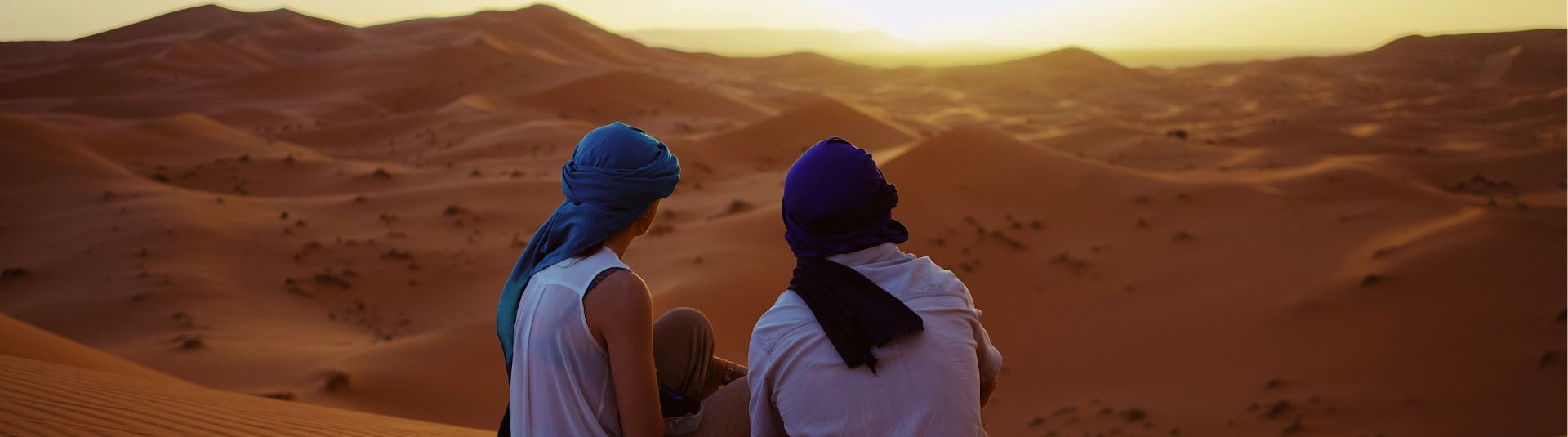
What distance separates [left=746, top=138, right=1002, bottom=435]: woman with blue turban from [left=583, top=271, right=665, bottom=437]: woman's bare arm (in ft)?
0.97

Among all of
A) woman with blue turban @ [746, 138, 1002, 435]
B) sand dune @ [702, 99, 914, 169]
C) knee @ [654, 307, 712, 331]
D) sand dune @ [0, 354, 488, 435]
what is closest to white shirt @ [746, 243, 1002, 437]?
woman with blue turban @ [746, 138, 1002, 435]

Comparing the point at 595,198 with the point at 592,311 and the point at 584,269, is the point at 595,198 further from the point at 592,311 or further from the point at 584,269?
the point at 592,311

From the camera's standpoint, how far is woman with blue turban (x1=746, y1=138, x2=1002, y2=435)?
99.8 inches

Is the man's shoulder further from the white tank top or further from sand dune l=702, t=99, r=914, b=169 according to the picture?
sand dune l=702, t=99, r=914, b=169

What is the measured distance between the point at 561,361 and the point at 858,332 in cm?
83

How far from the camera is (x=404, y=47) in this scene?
51.6 m

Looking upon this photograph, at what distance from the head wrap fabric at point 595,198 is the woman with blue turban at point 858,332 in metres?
0.43

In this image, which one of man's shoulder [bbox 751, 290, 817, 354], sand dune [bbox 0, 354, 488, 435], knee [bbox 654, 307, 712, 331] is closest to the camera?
man's shoulder [bbox 751, 290, 817, 354]

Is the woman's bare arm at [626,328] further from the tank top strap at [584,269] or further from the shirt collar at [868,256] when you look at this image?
the shirt collar at [868,256]

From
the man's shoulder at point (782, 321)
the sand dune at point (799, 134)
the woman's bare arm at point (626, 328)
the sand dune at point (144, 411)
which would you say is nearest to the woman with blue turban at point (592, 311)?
the woman's bare arm at point (626, 328)

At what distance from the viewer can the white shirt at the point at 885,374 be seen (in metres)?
2.54

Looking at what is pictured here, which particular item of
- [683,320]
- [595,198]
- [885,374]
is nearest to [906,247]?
[683,320]

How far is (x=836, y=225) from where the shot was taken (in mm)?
2805

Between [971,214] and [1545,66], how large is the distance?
49789 mm
